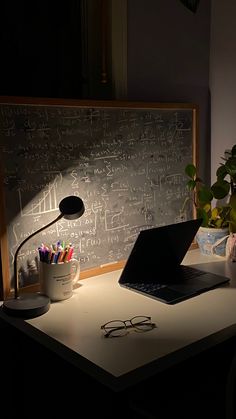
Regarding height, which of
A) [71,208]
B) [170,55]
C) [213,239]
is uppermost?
[170,55]

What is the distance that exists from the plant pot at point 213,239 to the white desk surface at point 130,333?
0.82 ft

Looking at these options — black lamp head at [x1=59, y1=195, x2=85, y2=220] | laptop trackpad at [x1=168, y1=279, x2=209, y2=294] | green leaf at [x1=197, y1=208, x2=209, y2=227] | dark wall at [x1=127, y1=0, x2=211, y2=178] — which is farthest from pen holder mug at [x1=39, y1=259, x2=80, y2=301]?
dark wall at [x1=127, y1=0, x2=211, y2=178]

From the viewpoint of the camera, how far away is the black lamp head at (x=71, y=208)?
1499 millimetres

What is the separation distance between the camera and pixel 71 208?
1.50m

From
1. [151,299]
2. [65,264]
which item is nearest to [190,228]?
[151,299]

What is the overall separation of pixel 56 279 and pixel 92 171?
1.44 feet

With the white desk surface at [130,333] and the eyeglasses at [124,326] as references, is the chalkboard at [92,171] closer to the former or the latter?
the white desk surface at [130,333]

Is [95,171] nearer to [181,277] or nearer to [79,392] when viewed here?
[181,277]

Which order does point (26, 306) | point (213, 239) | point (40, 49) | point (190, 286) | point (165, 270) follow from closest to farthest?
point (26, 306) → point (190, 286) → point (165, 270) → point (40, 49) → point (213, 239)

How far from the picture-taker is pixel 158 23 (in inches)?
76.6

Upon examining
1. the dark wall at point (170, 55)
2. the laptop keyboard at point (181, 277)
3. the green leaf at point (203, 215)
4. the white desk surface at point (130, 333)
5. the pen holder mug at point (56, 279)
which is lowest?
the white desk surface at point (130, 333)

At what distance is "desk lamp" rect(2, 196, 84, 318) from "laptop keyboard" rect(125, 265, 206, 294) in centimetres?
32

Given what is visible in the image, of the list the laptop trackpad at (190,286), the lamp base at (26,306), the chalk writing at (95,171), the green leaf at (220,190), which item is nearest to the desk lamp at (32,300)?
the lamp base at (26,306)

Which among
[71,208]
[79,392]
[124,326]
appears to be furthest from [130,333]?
[71,208]
